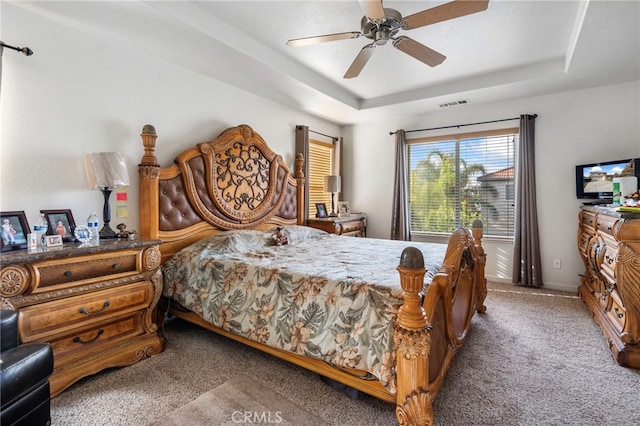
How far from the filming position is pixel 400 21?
203cm

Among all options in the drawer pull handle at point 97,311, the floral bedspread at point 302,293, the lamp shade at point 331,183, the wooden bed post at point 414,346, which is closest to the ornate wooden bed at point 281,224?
the wooden bed post at point 414,346

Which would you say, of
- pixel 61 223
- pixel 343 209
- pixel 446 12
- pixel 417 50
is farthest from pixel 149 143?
pixel 343 209

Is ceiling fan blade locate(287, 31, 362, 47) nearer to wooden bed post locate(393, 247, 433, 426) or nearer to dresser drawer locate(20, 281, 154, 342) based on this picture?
wooden bed post locate(393, 247, 433, 426)

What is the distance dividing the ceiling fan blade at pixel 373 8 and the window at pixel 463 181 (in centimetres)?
320

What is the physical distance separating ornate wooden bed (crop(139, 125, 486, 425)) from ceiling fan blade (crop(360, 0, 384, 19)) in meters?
1.44

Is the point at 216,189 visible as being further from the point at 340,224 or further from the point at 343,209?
the point at 343,209

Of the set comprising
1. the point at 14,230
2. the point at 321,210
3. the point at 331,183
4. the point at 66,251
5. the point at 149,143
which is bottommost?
the point at 66,251

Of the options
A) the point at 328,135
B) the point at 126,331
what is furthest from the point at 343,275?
the point at 328,135

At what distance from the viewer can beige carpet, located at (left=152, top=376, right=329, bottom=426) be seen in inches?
64.3

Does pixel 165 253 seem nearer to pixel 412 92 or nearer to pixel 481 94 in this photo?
pixel 412 92

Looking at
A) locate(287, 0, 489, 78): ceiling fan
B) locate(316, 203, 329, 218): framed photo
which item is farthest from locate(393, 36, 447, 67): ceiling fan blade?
locate(316, 203, 329, 218): framed photo

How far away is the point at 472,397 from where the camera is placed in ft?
5.98

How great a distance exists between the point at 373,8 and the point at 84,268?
7.86ft

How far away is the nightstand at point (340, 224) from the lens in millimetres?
4430
